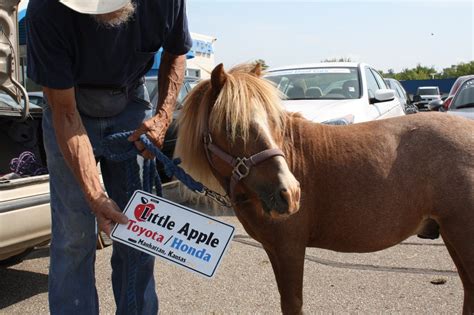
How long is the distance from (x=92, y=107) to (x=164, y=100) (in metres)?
0.34

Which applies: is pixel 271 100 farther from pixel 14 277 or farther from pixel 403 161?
pixel 14 277

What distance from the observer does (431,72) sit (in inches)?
2992

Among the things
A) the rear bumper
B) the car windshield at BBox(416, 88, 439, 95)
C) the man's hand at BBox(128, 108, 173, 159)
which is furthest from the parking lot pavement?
the car windshield at BBox(416, 88, 439, 95)

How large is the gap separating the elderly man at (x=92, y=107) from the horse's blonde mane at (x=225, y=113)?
12cm

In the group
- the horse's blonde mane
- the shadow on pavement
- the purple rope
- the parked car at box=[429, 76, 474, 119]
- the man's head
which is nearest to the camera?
the man's head

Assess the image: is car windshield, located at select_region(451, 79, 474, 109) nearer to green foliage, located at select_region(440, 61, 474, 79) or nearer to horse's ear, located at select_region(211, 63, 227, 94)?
horse's ear, located at select_region(211, 63, 227, 94)

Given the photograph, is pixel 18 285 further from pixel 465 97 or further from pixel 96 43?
pixel 465 97

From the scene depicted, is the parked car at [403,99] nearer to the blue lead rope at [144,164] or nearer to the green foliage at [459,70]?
the blue lead rope at [144,164]

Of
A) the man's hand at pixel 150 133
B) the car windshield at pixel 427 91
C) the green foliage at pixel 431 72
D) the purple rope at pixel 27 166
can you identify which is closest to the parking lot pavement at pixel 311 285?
the purple rope at pixel 27 166

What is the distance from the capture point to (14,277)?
4.29 m

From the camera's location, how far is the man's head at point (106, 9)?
5.84 feet

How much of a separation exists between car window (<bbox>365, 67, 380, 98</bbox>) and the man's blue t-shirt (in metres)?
4.44

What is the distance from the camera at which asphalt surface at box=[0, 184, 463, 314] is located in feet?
11.1

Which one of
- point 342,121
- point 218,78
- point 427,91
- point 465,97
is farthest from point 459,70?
point 218,78
